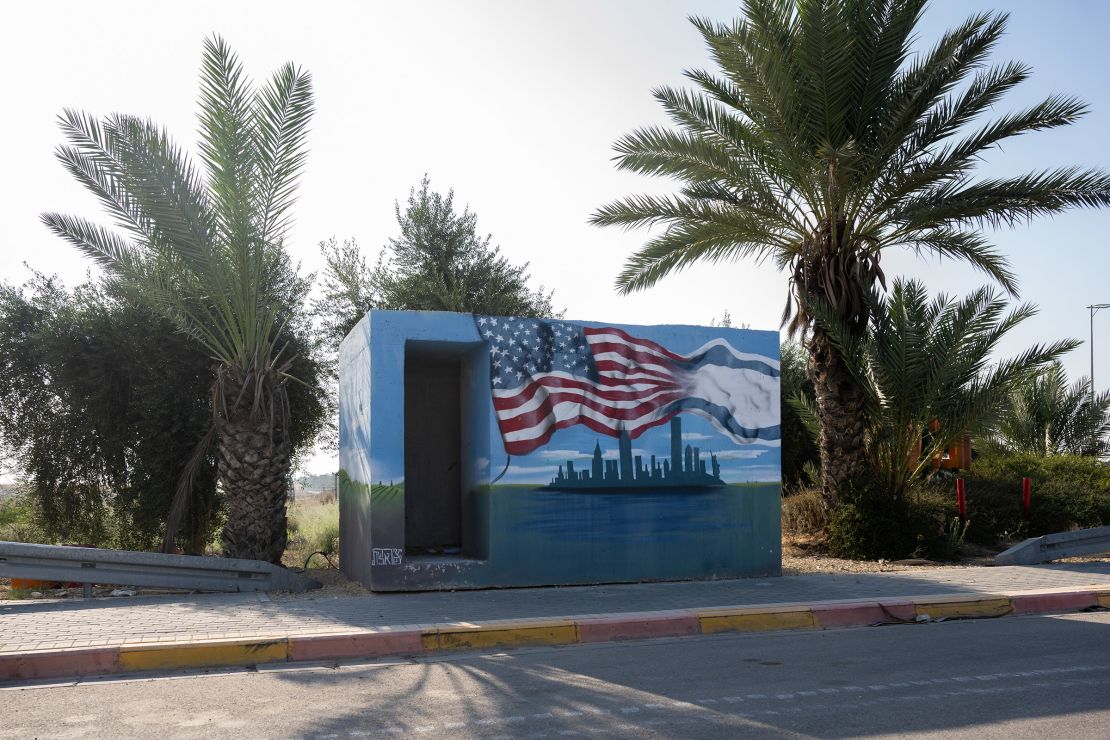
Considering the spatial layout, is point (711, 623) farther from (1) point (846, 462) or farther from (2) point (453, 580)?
(1) point (846, 462)

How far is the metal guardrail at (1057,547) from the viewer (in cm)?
1258

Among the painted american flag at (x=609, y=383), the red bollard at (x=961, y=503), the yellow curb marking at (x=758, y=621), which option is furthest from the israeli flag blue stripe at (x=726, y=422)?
the red bollard at (x=961, y=503)

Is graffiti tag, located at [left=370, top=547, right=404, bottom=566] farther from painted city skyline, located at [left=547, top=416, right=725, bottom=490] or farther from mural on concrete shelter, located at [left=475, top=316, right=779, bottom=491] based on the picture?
painted city skyline, located at [left=547, top=416, right=725, bottom=490]

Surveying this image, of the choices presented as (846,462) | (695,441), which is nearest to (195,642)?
(695,441)

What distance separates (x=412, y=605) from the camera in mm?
9133

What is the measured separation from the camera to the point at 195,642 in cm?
703

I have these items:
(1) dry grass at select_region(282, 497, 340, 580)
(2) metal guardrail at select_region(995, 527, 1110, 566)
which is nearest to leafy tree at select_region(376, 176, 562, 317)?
(1) dry grass at select_region(282, 497, 340, 580)

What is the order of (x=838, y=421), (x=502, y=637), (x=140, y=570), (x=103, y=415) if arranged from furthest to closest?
1. (x=103, y=415)
2. (x=838, y=421)
3. (x=140, y=570)
4. (x=502, y=637)

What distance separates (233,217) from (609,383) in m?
5.09

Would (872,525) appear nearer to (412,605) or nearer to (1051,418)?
(412,605)

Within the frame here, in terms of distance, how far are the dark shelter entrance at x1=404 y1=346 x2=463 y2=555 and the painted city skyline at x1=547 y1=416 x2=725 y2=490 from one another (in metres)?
2.15

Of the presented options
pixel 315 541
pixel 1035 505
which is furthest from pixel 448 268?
pixel 1035 505

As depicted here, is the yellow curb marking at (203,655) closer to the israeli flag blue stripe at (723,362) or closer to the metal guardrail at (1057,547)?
the israeli flag blue stripe at (723,362)

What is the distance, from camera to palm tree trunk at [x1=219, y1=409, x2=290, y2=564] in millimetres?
11539
